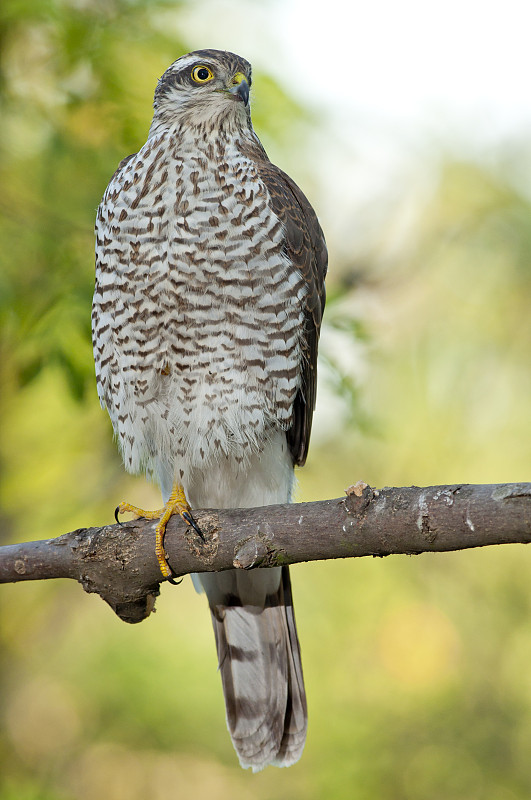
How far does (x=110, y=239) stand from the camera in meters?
3.23

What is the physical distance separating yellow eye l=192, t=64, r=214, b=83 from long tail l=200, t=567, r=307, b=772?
2141mm

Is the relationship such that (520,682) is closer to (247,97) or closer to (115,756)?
(115,756)

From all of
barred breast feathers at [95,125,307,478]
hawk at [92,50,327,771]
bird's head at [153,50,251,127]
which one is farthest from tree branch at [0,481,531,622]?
bird's head at [153,50,251,127]

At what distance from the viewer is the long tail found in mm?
3529

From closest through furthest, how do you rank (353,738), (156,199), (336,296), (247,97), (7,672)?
(156,199), (247,97), (336,296), (353,738), (7,672)

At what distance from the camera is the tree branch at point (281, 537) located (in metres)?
2.09

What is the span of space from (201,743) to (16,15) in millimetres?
4317

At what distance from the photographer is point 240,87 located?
3430 millimetres

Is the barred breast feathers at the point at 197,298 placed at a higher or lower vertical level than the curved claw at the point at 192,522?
higher

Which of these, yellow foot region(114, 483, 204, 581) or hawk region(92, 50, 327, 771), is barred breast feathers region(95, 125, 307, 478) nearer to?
hawk region(92, 50, 327, 771)

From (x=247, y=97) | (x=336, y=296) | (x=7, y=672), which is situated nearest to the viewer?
(x=247, y=97)

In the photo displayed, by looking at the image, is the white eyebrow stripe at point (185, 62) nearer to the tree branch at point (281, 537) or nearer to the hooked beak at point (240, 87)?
the hooked beak at point (240, 87)

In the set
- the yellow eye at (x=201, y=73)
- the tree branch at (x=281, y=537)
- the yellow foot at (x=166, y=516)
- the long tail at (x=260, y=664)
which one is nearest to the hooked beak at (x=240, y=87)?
the yellow eye at (x=201, y=73)

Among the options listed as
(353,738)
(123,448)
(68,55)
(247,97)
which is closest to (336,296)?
(247,97)
